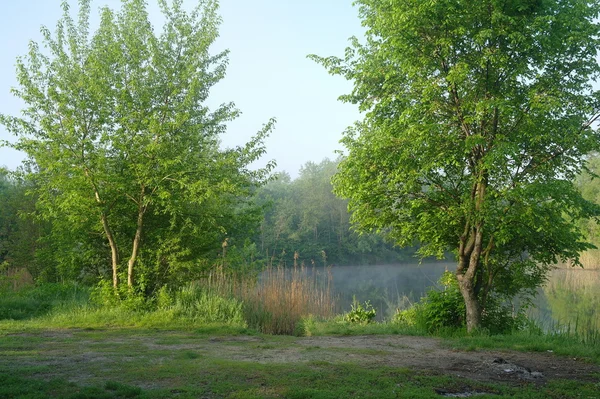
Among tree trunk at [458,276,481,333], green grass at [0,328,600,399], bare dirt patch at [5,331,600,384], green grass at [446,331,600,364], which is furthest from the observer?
tree trunk at [458,276,481,333]

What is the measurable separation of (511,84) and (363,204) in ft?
11.1

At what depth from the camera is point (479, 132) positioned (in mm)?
9367

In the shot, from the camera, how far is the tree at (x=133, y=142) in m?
11.9

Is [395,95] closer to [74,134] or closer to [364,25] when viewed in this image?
[364,25]

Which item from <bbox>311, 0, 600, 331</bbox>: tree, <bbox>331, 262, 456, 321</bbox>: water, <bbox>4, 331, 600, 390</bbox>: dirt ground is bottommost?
<bbox>331, 262, 456, 321</bbox>: water

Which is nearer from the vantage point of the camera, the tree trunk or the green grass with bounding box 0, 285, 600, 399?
the green grass with bounding box 0, 285, 600, 399

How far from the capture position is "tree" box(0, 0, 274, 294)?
38.9 ft

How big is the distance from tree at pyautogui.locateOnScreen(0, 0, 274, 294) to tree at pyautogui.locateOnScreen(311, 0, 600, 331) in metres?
3.99

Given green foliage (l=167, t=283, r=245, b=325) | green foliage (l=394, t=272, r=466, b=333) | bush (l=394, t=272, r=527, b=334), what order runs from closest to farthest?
bush (l=394, t=272, r=527, b=334), green foliage (l=394, t=272, r=466, b=333), green foliage (l=167, t=283, r=245, b=325)

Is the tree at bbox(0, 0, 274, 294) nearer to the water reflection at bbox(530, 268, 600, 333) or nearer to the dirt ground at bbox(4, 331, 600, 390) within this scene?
the dirt ground at bbox(4, 331, 600, 390)

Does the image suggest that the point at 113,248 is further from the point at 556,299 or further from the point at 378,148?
the point at 556,299

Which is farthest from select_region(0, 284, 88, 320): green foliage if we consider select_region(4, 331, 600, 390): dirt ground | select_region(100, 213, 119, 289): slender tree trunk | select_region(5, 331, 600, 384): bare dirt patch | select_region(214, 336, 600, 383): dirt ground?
select_region(214, 336, 600, 383): dirt ground

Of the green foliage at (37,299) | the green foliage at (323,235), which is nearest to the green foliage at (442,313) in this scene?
the green foliage at (37,299)

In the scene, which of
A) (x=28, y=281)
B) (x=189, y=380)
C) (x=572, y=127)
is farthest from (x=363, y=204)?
(x=28, y=281)
